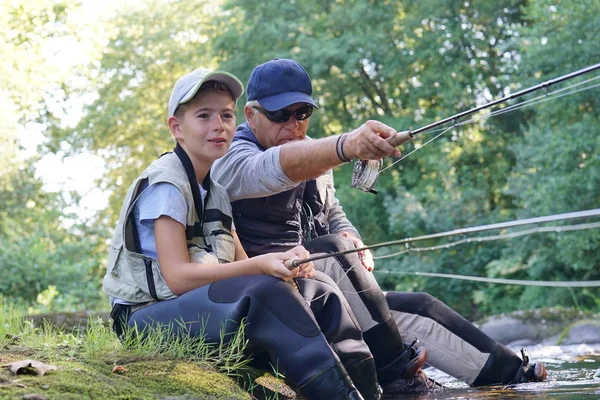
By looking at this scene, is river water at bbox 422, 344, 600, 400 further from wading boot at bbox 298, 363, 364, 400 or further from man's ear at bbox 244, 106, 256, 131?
man's ear at bbox 244, 106, 256, 131

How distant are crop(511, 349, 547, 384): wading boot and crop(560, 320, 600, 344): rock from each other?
5652 millimetres

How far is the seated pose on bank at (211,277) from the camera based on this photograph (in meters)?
3.46

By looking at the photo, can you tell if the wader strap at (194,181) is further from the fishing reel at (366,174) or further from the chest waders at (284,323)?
the fishing reel at (366,174)

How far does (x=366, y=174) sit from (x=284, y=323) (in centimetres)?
80

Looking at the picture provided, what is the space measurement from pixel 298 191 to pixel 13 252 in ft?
48.9

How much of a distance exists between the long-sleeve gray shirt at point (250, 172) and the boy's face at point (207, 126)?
7.2 inches

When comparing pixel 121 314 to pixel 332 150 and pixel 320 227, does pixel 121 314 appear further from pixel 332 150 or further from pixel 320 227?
pixel 320 227

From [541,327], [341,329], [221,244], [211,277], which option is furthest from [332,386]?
[541,327]

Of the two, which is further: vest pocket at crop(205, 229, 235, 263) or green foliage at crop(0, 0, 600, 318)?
green foliage at crop(0, 0, 600, 318)

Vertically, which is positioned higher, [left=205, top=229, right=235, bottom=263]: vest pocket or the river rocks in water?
[left=205, top=229, right=235, bottom=263]: vest pocket

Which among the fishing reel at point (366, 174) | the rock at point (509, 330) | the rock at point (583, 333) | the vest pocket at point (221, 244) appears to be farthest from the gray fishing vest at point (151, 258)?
the rock at point (509, 330)

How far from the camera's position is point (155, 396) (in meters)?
3.16

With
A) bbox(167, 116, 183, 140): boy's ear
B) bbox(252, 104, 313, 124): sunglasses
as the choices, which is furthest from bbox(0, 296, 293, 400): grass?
bbox(252, 104, 313, 124): sunglasses

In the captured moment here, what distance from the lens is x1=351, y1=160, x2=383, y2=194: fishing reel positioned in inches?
154
